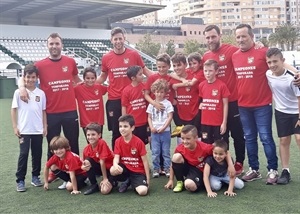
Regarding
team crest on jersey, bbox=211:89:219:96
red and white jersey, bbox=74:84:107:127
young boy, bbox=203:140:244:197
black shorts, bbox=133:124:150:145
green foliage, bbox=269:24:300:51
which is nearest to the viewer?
young boy, bbox=203:140:244:197

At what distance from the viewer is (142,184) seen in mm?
4391

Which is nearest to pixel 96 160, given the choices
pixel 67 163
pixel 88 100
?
pixel 67 163

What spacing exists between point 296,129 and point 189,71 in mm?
1487

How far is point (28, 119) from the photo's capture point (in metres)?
4.82

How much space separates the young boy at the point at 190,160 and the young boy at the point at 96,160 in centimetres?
76

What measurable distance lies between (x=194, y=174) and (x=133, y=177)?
2.23 feet

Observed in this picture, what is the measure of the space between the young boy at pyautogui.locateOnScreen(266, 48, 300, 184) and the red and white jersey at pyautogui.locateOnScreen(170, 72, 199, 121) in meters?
0.95

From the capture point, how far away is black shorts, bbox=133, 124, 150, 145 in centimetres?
516

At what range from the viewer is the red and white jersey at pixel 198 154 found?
4.37 meters

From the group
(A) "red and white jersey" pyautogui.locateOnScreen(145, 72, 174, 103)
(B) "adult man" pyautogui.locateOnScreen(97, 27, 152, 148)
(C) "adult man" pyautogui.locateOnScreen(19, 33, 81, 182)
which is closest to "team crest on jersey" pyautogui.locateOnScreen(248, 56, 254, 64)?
(A) "red and white jersey" pyautogui.locateOnScreen(145, 72, 174, 103)

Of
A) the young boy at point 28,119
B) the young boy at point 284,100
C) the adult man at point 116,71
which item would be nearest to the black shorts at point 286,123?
the young boy at point 284,100

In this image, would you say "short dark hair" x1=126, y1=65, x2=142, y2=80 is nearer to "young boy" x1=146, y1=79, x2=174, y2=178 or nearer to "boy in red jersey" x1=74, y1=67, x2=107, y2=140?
"young boy" x1=146, y1=79, x2=174, y2=178

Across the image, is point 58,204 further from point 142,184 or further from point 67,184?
point 142,184

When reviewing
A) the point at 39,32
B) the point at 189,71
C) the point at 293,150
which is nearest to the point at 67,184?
the point at 189,71
